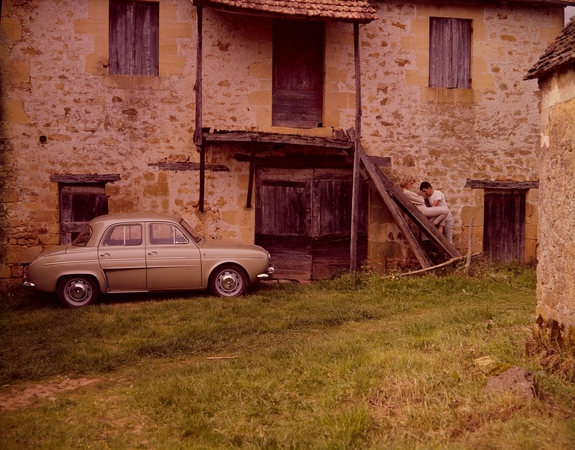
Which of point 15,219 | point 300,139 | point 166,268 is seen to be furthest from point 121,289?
point 300,139

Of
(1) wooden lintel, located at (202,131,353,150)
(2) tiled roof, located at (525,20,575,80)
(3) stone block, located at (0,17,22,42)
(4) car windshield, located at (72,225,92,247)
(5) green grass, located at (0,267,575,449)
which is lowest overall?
(5) green grass, located at (0,267,575,449)

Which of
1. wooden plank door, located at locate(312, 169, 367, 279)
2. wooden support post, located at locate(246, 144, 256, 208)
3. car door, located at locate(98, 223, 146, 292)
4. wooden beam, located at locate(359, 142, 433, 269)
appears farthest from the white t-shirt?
car door, located at locate(98, 223, 146, 292)

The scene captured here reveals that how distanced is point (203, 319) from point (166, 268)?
64.8 inches

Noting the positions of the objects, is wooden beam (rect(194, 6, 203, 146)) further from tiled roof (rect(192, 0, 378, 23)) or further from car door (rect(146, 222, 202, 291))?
car door (rect(146, 222, 202, 291))

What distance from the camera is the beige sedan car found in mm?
9188

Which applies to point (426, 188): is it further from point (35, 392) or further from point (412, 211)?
point (35, 392)

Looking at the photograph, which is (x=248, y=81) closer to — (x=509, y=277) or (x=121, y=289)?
(x=121, y=289)

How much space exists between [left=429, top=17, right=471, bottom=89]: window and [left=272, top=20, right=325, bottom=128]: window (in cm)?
230

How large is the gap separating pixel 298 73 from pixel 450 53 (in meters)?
3.18

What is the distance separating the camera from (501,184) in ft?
41.1

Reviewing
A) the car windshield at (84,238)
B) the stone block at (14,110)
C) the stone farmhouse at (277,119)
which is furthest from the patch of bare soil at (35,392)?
the stone block at (14,110)

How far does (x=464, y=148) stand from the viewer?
40.7 feet

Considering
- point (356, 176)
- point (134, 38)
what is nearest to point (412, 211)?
point (356, 176)

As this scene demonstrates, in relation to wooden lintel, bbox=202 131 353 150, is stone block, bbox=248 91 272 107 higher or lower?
higher
